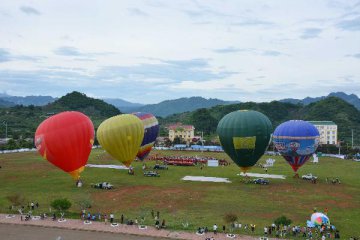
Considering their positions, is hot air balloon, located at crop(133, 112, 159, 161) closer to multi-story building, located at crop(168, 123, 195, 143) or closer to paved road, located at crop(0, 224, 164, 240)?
paved road, located at crop(0, 224, 164, 240)

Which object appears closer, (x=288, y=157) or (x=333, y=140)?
(x=288, y=157)

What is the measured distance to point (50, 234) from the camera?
3173cm

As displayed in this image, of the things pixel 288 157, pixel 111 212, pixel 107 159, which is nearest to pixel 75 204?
pixel 111 212

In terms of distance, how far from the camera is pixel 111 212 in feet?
129

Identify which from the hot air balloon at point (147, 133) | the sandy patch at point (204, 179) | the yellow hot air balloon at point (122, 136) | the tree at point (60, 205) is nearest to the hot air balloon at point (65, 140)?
the tree at point (60, 205)

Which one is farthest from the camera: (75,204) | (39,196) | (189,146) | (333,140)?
(333,140)

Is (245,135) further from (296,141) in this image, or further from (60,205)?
(60,205)

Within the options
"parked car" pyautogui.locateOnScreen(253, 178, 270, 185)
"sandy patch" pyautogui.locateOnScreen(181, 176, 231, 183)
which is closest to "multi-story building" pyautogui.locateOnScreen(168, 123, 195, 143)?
"sandy patch" pyautogui.locateOnScreen(181, 176, 231, 183)

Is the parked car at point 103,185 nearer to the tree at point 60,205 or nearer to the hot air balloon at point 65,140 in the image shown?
the hot air balloon at point 65,140

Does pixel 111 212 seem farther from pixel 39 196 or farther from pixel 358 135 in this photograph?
pixel 358 135

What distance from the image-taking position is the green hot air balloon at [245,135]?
51.6 m

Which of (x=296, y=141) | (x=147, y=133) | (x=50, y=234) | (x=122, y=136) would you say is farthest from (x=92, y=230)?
(x=296, y=141)

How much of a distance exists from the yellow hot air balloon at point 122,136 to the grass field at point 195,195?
405cm

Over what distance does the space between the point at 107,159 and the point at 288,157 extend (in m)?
37.7
